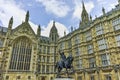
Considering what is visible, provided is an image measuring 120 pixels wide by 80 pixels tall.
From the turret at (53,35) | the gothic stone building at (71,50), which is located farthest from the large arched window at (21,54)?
the turret at (53,35)

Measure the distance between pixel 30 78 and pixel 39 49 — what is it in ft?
33.3

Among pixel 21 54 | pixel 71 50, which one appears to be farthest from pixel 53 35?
pixel 21 54

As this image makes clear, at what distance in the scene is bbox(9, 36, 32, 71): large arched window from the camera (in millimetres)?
34847

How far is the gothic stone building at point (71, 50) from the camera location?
24.5 meters

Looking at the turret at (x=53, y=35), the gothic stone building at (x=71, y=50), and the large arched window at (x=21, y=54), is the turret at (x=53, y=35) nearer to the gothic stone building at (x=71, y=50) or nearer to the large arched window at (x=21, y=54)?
the gothic stone building at (x=71, y=50)

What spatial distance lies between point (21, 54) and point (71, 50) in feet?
52.0

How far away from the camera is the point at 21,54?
120ft

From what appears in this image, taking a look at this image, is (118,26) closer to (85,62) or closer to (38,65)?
(85,62)

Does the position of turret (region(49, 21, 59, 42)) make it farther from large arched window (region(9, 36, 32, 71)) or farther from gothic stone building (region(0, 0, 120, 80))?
large arched window (region(9, 36, 32, 71))

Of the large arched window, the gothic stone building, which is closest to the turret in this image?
the gothic stone building

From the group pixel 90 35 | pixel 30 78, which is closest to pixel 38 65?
pixel 30 78

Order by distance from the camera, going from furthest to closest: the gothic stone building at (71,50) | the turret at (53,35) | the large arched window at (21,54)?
the turret at (53,35) → the large arched window at (21,54) → the gothic stone building at (71,50)

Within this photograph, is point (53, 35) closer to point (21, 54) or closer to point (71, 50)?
point (71, 50)

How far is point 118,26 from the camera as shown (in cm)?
2423
